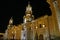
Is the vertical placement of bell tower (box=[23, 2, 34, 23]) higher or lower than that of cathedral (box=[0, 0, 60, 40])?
higher

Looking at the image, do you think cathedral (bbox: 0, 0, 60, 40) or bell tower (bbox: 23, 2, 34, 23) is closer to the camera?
cathedral (bbox: 0, 0, 60, 40)

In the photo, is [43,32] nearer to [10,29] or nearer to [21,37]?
→ [21,37]

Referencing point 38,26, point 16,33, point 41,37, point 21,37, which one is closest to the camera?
point 41,37

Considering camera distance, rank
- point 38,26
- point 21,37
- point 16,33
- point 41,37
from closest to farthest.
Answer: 1. point 41,37
2. point 38,26
3. point 21,37
4. point 16,33

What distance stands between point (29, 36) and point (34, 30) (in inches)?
58.5

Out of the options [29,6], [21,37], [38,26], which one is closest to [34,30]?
[38,26]

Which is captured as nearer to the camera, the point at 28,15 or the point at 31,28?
the point at 31,28

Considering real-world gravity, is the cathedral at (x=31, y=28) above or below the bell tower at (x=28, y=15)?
below

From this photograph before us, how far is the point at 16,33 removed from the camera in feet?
75.2

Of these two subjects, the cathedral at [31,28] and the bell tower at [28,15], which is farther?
the bell tower at [28,15]

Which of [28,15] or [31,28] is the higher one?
[28,15]

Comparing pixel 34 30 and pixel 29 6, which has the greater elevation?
pixel 29 6

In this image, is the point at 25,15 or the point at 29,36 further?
the point at 25,15

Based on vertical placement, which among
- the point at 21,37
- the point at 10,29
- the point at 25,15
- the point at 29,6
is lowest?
the point at 21,37
